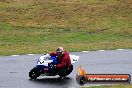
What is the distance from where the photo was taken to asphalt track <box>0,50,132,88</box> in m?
19.5

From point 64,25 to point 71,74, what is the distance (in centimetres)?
1824

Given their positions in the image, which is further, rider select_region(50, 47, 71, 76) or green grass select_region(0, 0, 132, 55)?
green grass select_region(0, 0, 132, 55)

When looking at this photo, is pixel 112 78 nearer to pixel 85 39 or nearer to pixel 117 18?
pixel 85 39

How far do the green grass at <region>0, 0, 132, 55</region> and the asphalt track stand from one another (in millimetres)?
2150

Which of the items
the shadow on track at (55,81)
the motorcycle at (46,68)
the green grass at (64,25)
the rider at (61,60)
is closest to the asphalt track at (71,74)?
the shadow on track at (55,81)

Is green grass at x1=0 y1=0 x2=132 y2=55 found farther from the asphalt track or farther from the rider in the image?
the rider

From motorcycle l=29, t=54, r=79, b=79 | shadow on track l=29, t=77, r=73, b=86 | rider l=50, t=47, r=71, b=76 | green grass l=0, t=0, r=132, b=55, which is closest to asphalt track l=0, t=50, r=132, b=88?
shadow on track l=29, t=77, r=73, b=86

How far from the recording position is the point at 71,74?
70.2ft

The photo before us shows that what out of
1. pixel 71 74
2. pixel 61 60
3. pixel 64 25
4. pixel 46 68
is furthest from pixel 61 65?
pixel 64 25

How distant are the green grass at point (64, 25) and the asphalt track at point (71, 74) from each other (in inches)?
84.7

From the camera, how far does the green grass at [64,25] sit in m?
31.0

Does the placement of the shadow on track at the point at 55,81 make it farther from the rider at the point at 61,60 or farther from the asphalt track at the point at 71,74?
the rider at the point at 61,60

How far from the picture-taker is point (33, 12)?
1673 inches

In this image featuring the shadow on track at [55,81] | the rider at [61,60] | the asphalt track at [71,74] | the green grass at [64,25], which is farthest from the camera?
the green grass at [64,25]
